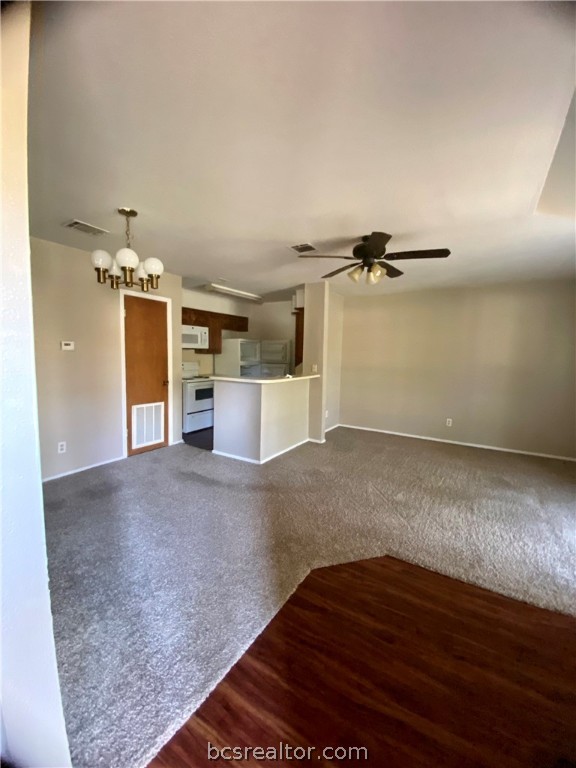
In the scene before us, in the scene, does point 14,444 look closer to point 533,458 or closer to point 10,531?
point 10,531

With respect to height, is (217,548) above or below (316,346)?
below

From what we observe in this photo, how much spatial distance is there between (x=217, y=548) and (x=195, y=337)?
3944 millimetres

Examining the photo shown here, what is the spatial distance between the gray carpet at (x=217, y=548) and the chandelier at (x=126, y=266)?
1.95 m

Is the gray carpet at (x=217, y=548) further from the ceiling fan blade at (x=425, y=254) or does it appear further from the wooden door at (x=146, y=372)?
the ceiling fan blade at (x=425, y=254)

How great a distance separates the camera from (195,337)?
→ 5.48 m

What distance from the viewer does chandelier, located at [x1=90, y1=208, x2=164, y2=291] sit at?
236 cm

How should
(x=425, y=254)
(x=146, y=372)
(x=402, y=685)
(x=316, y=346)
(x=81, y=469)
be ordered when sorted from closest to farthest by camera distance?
(x=402, y=685), (x=425, y=254), (x=81, y=469), (x=146, y=372), (x=316, y=346)

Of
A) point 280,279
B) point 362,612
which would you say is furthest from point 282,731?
point 280,279

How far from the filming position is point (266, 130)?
5.16 ft

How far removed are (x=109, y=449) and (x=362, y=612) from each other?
133 inches

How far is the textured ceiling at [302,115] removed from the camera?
3.47 feet

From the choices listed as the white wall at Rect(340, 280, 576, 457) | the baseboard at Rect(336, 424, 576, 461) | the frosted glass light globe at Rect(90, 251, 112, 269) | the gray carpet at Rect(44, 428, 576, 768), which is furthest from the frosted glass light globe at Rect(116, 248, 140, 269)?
the baseboard at Rect(336, 424, 576, 461)

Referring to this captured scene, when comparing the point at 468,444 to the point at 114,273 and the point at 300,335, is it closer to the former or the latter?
the point at 300,335

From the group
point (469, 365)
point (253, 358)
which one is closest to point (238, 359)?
point (253, 358)
